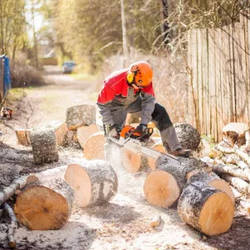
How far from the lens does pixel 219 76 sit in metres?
7.61

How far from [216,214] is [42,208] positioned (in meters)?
1.73

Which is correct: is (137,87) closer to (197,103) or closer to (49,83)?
(197,103)

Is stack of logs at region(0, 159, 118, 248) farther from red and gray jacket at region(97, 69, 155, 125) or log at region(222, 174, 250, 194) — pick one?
log at region(222, 174, 250, 194)

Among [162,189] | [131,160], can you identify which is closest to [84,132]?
[131,160]

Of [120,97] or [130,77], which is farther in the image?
[120,97]

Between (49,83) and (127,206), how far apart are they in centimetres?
2164

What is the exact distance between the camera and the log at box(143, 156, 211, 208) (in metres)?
4.94

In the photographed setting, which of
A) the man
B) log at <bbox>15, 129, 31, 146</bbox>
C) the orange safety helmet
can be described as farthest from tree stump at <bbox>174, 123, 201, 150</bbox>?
log at <bbox>15, 129, 31, 146</bbox>

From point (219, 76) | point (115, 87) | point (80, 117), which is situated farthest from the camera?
point (80, 117)

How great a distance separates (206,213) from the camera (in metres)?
4.16

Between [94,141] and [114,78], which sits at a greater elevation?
[114,78]

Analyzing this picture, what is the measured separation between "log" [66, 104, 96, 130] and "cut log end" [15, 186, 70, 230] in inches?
177

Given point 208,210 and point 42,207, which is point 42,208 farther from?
point 208,210

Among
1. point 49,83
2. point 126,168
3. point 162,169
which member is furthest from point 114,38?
point 162,169
